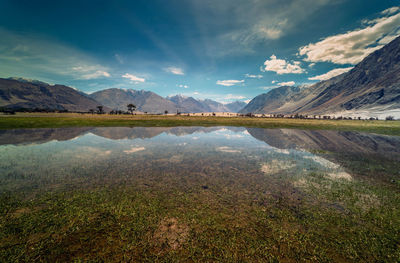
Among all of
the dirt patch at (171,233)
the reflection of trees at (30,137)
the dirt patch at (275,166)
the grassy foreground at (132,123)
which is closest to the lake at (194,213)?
the dirt patch at (171,233)

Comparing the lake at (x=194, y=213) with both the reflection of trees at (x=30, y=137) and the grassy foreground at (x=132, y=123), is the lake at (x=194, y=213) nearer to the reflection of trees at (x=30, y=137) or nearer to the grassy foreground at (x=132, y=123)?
the reflection of trees at (x=30, y=137)

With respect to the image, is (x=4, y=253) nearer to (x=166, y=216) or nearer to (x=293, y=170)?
(x=166, y=216)

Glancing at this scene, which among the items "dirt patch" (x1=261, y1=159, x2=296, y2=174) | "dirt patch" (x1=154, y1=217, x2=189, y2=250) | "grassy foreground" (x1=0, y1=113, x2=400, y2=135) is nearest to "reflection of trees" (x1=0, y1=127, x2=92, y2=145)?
"grassy foreground" (x1=0, y1=113, x2=400, y2=135)

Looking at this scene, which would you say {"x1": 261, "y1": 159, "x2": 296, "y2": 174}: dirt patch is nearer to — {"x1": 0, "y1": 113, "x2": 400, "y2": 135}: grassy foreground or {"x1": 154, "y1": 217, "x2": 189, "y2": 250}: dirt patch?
{"x1": 154, "y1": 217, "x2": 189, "y2": 250}: dirt patch

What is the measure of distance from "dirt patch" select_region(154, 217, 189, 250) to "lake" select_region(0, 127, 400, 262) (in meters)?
0.06

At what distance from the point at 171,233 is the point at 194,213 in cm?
231

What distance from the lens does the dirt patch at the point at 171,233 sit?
27.0 feet

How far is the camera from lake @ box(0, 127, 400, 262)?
780cm

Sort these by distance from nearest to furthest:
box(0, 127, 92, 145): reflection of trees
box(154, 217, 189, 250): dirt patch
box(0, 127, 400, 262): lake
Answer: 1. box(0, 127, 400, 262): lake
2. box(154, 217, 189, 250): dirt patch
3. box(0, 127, 92, 145): reflection of trees

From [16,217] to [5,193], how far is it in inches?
205

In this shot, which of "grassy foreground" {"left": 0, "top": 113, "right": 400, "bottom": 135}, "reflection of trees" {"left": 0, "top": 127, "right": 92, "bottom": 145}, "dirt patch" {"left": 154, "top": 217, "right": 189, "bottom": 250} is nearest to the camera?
"dirt patch" {"left": 154, "top": 217, "right": 189, "bottom": 250}

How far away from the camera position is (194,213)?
10.9 meters

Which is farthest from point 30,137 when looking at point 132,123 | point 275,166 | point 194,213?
point 275,166

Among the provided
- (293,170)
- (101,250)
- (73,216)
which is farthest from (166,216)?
(293,170)
